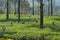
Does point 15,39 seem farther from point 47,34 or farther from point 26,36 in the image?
point 47,34

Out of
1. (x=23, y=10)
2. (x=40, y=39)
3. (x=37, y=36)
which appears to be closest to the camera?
(x=40, y=39)

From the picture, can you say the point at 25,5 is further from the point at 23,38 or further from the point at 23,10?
the point at 23,38

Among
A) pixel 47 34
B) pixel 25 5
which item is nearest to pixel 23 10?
pixel 25 5

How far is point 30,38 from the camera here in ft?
97.1

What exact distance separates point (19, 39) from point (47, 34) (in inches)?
192

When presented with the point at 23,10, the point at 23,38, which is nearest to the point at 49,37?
the point at 23,38

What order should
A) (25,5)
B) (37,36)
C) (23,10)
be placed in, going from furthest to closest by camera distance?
(23,10), (25,5), (37,36)

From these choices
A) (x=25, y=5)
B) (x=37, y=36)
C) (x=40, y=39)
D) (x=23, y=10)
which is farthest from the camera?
(x=23, y=10)

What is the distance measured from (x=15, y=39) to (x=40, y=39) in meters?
3.18

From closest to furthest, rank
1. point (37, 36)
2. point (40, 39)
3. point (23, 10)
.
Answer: point (40, 39) < point (37, 36) < point (23, 10)

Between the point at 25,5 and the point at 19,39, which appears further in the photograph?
the point at 25,5

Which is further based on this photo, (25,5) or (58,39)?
(25,5)

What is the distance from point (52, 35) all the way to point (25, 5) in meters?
81.8

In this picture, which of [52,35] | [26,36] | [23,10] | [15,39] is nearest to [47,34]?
[52,35]
